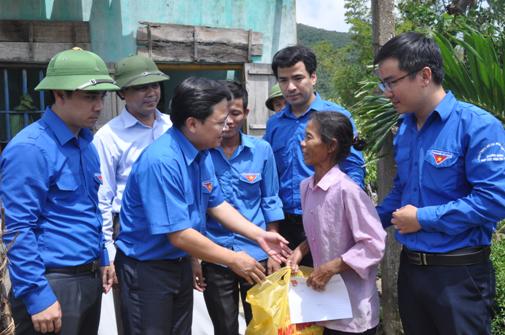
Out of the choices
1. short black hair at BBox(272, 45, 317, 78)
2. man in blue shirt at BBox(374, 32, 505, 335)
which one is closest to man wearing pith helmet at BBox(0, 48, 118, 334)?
short black hair at BBox(272, 45, 317, 78)

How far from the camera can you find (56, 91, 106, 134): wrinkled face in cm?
260

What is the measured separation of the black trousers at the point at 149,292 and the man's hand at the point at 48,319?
35 centimetres

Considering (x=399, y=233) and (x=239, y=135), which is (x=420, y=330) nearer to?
(x=399, y=233)

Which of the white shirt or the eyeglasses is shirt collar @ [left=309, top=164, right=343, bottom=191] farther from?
the white shirt

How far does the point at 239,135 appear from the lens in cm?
336

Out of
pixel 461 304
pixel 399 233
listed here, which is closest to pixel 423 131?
pixel 399 233

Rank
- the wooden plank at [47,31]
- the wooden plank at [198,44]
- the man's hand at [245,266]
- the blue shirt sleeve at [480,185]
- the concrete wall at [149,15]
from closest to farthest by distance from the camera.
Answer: the blue shirt sleeve at [480,185], the man's hand at [245,266], the wooden plank at [47,31], the concrete wall at [149,15], the wooden plank at [198,44]

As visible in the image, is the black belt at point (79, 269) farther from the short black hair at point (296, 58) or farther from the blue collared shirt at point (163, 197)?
the short black hair at point (296, 58)

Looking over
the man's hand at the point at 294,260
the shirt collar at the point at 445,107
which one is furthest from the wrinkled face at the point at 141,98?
the shirt collar at the point at 445,107

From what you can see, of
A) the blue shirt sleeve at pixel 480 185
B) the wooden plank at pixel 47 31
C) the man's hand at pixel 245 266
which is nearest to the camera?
the blue shirt sleeve at pixel 480 185

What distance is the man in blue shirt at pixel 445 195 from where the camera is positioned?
89.7 inches

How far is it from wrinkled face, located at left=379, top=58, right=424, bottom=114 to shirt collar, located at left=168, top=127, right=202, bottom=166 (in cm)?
90

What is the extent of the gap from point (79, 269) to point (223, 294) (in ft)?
3.00

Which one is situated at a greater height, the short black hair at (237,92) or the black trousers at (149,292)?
the short black hair at (237,92)
